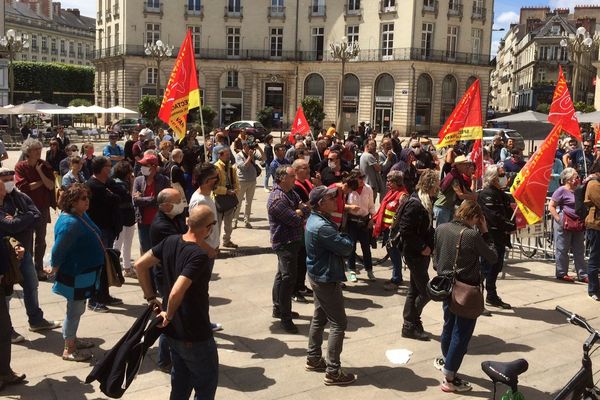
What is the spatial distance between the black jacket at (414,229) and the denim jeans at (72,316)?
3400mm

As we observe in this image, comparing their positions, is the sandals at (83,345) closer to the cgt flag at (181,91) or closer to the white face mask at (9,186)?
the white face mask at (9,186)

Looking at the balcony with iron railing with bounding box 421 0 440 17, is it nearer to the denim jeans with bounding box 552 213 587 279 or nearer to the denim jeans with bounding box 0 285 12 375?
the denim jeans with bounding box 552 213 587 279

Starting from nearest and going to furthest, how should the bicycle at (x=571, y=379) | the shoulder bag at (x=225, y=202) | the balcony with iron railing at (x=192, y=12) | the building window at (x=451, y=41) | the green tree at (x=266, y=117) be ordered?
the bicycle at (x=571, y=379)
the shoulder bag at (x=225, y=202)
the green tree at (x=266, y=117)
the building window at (x=451, y=41)
the balcony with iron railing at (x=192, y=12)

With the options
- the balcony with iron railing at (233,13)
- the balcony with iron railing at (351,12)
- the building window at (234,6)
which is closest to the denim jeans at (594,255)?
the balcony with iron railing at (351,12)

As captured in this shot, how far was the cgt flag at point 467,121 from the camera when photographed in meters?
10.9

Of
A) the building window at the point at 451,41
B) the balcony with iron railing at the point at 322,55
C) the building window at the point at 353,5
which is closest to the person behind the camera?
the balcony with iron railing at the point at 322,55

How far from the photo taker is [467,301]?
5574 millimetres

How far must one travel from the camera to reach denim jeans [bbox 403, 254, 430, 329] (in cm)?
681

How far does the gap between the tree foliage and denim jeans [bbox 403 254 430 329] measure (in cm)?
7045

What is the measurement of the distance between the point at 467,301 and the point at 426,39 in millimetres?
49410

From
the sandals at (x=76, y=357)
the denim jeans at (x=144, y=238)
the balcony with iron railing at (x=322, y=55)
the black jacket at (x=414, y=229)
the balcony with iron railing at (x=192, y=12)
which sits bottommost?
the sandals at (x=76, y=357)

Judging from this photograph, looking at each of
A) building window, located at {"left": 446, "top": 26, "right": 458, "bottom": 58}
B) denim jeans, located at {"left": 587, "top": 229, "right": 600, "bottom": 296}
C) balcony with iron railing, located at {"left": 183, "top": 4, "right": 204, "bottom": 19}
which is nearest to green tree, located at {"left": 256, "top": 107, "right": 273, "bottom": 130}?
balcony with iron railing, located at {"left": 183, "top": 4, "right": 204, "bottom": 19}

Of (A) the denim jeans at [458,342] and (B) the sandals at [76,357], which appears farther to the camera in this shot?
(B) the sandals at [76,357]

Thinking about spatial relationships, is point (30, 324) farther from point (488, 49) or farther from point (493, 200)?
point (488, 49)
